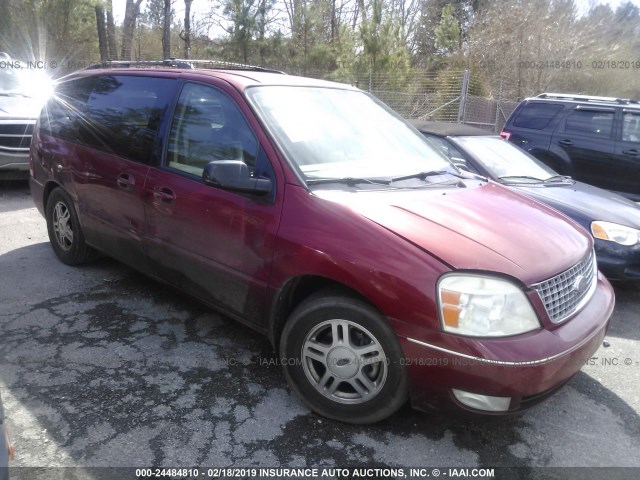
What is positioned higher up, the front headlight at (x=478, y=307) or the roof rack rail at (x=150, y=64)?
the roof rack rail at (x=150, y=64)

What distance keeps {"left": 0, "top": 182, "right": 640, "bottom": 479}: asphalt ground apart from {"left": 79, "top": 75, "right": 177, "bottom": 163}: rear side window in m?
1.22

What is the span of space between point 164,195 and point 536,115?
7138 mm

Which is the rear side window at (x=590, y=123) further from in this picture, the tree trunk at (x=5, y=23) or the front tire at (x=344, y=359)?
the tree trunk at (x=5, y=23)

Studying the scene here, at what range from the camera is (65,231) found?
186 inches

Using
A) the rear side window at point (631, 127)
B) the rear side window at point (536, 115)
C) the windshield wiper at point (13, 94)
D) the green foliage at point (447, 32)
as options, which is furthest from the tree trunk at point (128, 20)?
the rear side window at point (631, 127)

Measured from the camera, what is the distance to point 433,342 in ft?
7.72

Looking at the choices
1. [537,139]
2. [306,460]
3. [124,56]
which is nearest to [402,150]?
[306,460]

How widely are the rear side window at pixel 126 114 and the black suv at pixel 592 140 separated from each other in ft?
20.5

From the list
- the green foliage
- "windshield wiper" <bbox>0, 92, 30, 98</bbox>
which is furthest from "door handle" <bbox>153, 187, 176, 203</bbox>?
the green foliage

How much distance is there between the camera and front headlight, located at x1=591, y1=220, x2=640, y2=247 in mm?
4461

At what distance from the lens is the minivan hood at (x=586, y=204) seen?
4.63m

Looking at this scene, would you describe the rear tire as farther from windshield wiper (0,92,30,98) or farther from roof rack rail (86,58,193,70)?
windshield wiper (0,92,30,98)

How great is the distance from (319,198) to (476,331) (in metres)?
1.01

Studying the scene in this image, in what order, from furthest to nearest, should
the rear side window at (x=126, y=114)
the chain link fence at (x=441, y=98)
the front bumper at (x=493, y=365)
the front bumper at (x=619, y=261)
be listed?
1. the chain link fence at (x=441, y=98)
2. the front bumper at (x=619, y=261)
3. the rear side window at (x=126, y=114)
4. the front bumper at (x=493, y=365)
